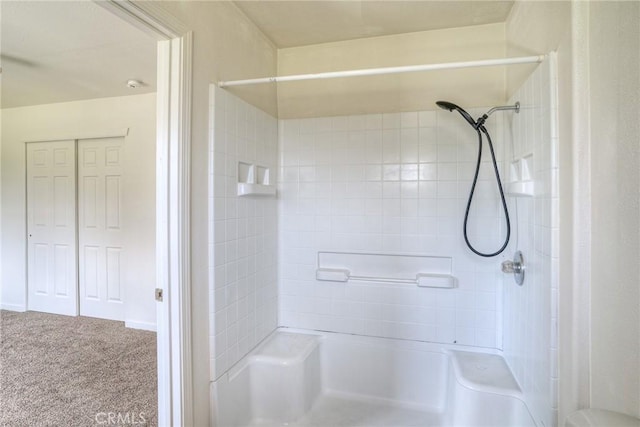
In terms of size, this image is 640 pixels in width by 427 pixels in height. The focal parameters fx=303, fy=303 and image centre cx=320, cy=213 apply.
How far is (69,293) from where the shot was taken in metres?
3.46

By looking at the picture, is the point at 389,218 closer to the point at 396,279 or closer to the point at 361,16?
the point at 396,279

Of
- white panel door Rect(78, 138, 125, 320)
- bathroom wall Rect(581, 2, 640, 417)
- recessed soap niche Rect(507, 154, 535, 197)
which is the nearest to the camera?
bathroom wall Rect(581, 2, 640, 417)

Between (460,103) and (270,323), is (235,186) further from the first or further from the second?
(460,103)

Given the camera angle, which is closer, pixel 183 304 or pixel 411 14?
pixel 183 304

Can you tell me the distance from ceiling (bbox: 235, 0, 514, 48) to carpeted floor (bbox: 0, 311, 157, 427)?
256 cm

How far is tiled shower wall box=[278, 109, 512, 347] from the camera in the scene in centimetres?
199

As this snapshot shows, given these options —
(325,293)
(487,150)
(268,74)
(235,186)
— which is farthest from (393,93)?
(325,293)

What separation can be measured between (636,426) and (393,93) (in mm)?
1934

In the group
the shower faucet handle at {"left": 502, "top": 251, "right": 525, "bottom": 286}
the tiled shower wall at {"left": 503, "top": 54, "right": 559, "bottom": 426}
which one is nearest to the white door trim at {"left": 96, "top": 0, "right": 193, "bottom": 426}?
the tiled shower wall at {"left": 503, "top": 54, "right": 559, "bottom": 426}

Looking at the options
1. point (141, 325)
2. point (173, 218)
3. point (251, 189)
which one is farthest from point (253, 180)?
point (141, 325)

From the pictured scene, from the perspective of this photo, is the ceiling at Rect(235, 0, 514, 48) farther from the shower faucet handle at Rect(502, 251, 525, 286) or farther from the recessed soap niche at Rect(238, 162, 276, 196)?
the shower faucet handle at Rect(502, 251, 525, 286)

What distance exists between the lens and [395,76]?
2.09 metres

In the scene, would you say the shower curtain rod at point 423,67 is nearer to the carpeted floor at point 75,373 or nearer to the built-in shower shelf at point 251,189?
the built-in shower shelf at point 251,189

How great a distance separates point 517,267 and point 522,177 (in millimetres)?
478
